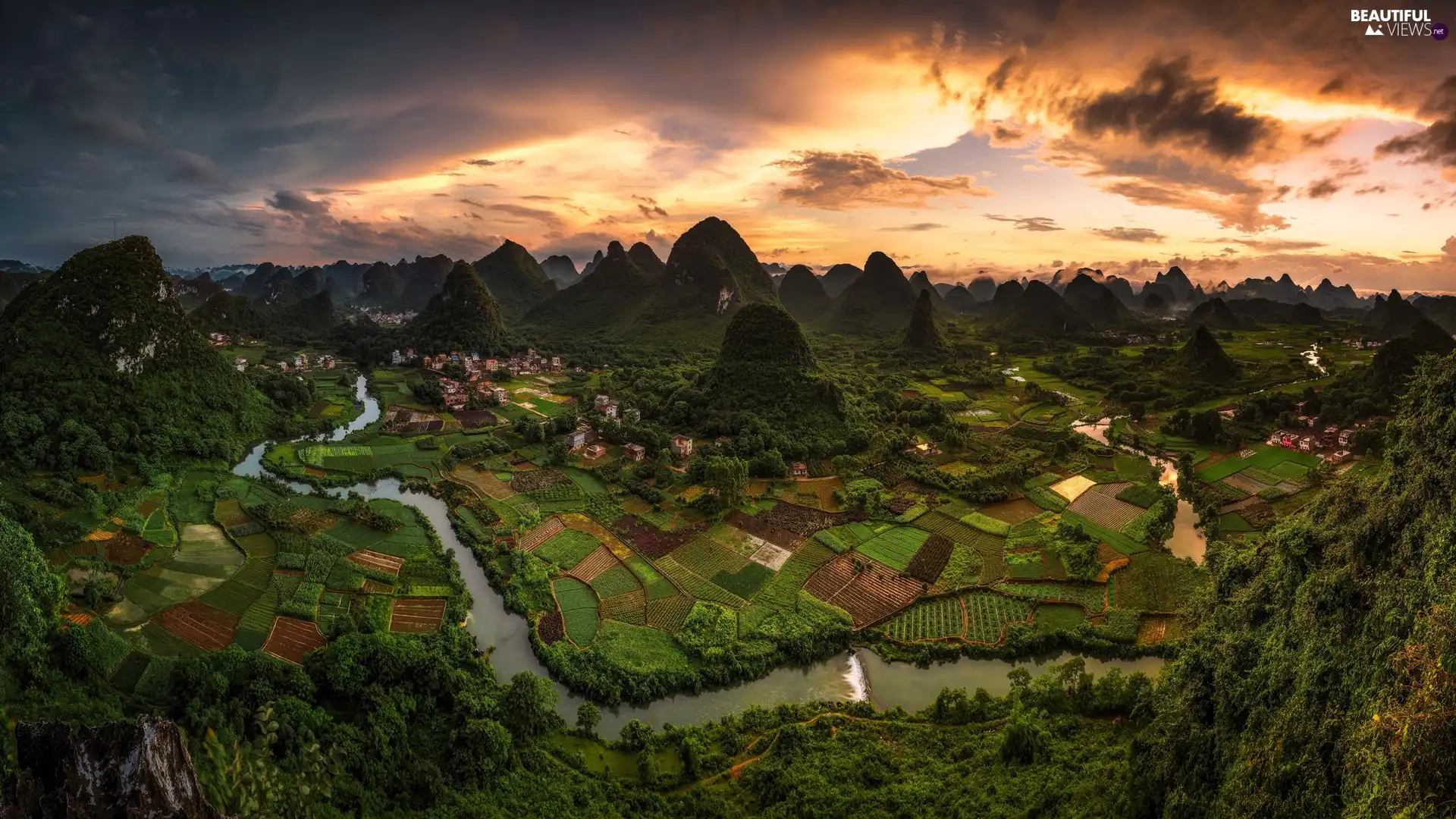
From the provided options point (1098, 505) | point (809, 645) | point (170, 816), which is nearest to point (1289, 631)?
point (809, 645)

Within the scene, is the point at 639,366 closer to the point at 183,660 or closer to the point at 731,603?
the point at 731,603

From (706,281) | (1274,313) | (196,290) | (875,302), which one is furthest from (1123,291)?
(196,290)

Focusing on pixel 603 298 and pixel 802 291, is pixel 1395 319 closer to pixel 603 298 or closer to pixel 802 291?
pixel 802 291

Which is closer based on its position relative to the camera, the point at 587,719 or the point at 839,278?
the point at 587,719

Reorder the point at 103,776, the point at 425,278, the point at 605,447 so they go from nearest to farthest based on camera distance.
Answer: the point at 103,776 < the point at 605,447 < the point at 425,278

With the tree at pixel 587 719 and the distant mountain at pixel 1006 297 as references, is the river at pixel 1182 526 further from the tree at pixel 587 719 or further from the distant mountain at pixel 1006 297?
the distant mountain at pixel 1006 297

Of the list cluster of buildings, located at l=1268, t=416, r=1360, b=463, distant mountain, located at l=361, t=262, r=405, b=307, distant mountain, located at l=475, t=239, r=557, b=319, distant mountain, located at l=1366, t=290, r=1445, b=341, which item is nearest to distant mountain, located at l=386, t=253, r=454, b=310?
distant mountain, located at l=361, t=262, r=405, b=307
